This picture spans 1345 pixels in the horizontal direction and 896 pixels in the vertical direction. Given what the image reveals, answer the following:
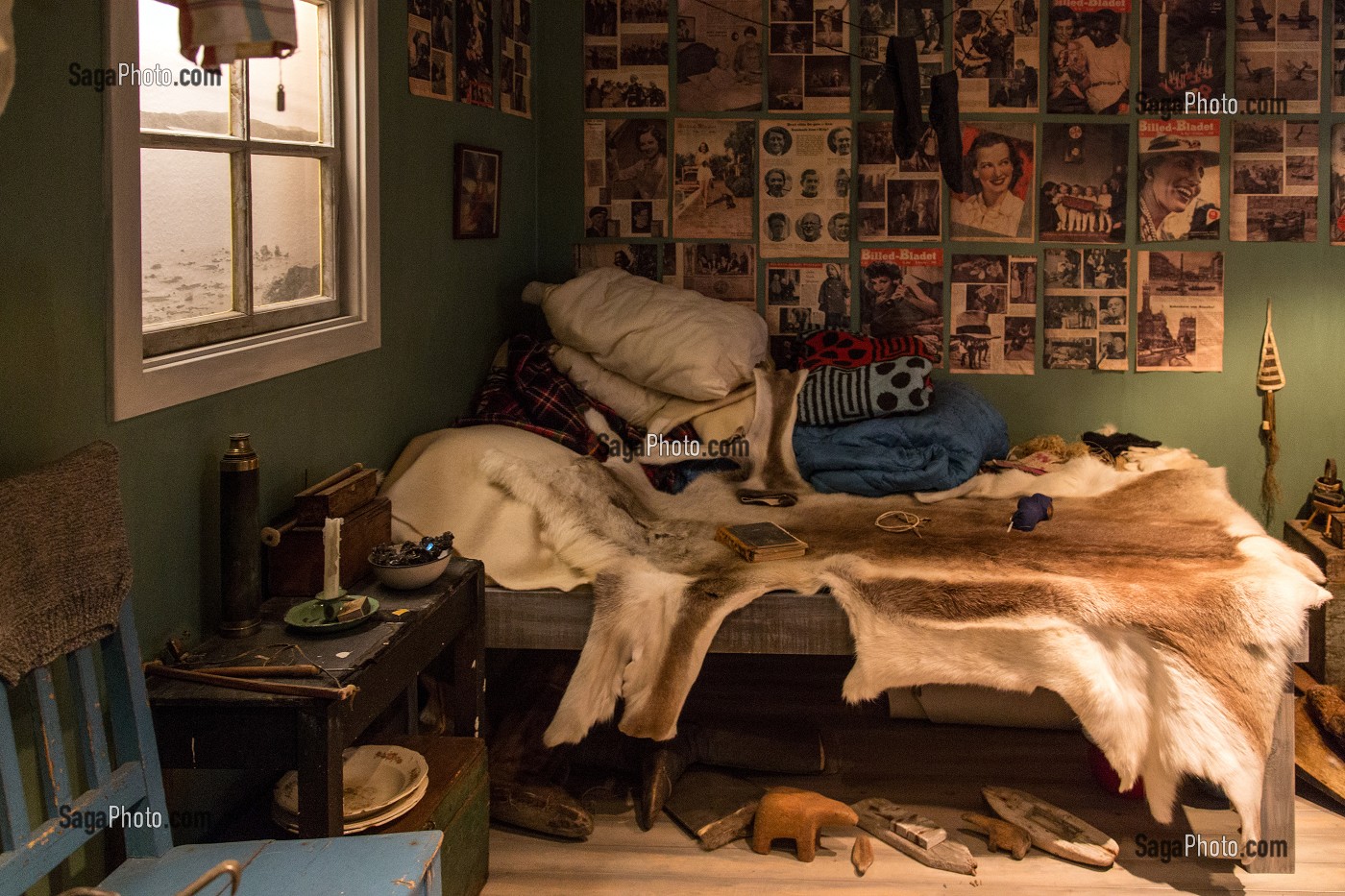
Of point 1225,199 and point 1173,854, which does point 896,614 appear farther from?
point 1225,199

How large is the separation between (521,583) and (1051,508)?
1.54m

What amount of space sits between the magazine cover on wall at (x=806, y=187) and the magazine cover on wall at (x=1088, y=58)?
76cm

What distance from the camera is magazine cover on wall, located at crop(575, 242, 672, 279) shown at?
4.76 meters

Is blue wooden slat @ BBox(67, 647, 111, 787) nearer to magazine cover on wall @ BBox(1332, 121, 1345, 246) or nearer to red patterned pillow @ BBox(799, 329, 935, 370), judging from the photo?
red patterned pillow @ BBox(799, 329, 935, 370)

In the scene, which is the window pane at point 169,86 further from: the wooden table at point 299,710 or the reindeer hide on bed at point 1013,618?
the reindeer hide on bed at point 1013,618

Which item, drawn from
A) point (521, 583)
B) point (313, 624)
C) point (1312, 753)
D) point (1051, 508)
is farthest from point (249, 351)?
point (1312, 753)

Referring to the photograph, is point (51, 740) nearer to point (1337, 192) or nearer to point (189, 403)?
point (189, 403)

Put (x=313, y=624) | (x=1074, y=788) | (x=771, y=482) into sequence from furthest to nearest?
(x=771, y=482)
(x=1074, y=788)
(x=313, y=624)

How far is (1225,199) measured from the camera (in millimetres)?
4586

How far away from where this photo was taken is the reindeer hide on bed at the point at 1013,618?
293 centimetres

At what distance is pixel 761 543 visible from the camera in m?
3.29

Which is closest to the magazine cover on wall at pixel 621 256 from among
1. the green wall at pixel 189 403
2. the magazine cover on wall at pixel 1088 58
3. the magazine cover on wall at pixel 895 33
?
the green wall at pixel 189 403

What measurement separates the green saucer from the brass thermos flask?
0.27 feet

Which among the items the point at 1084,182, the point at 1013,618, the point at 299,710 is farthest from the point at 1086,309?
the point at 299,710
